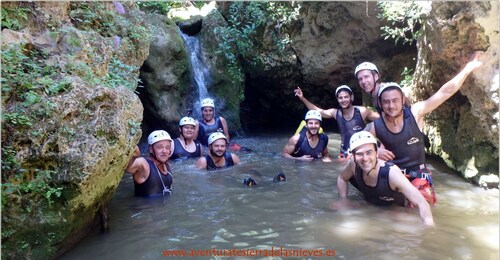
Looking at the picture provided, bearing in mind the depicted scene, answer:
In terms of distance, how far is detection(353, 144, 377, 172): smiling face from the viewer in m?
5.13

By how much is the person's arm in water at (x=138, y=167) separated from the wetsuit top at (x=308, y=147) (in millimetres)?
4168

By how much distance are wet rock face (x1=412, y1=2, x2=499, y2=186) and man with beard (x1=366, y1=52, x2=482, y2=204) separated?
746 millimetres

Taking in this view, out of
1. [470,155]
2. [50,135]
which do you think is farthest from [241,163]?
[50,135]

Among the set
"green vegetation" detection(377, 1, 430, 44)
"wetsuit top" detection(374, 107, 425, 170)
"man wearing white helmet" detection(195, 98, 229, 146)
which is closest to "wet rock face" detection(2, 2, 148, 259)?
"wetsuit top" detection(374, 107, 425, 170)

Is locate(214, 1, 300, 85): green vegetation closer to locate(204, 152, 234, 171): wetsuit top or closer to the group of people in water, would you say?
locate(204, 152, 234, 171): wetsuit top

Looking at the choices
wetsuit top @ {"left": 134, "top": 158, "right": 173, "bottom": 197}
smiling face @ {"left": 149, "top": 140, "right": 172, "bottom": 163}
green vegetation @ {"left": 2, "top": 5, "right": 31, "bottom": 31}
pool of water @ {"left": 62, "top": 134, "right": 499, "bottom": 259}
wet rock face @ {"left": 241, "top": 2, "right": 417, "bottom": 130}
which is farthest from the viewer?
wet rock face @ {"left": 241, "top": 2, "right": 417, "bottom": 130}

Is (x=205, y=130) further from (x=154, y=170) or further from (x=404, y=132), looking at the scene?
(x=404, y=132)

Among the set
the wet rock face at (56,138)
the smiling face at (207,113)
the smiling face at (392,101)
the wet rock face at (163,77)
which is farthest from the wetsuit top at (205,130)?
the smiling face at (392,101)

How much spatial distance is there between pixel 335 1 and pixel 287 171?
5932 millimetres

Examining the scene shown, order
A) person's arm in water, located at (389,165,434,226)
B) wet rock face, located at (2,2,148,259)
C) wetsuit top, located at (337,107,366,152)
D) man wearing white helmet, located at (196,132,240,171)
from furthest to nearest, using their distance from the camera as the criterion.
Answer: wetsuit top, located at (337,107,366,152)
man wearing white helmet, located at (196,132,240,171)
person's arm in water, located at (389,165,434,226)
wet rock face, located at (2,2,148,259)

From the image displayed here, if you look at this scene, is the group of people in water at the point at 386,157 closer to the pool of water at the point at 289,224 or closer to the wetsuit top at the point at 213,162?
the pool of water at the point at 289,224

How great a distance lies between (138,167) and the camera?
19.8 feet

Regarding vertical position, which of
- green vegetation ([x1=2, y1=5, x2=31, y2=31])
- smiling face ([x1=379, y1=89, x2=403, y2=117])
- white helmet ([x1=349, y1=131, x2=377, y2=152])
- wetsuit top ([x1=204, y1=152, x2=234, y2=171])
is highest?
green vegetation ([x1=2, y1=5, x2=31, y2=31])

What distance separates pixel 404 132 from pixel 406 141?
15 cm
